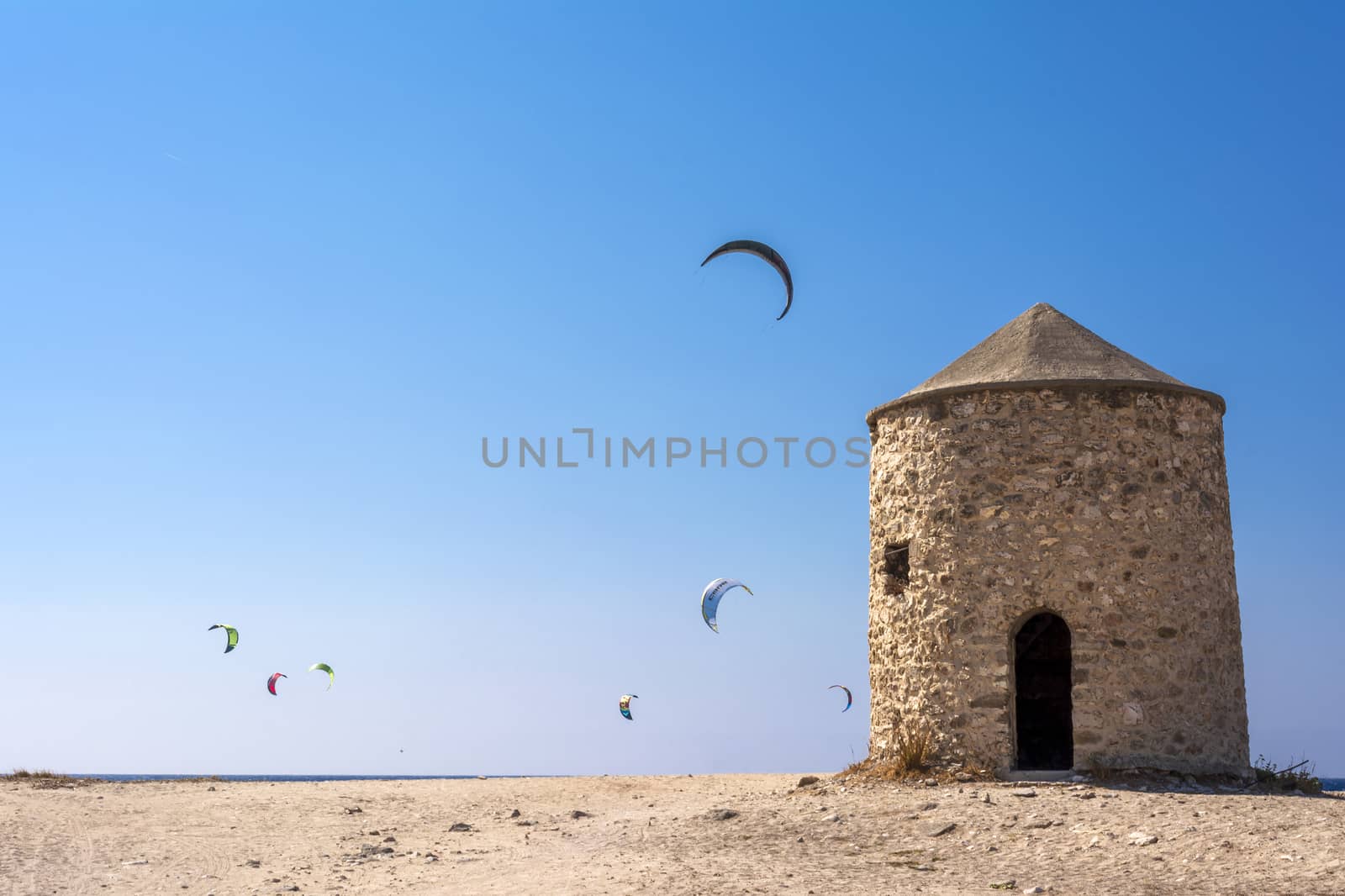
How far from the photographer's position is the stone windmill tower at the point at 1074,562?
12.6m

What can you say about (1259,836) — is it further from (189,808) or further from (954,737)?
(189,808)

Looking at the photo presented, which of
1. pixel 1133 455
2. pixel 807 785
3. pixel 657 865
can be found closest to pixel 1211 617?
pixel 1133 455

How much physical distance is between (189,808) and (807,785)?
717 cm

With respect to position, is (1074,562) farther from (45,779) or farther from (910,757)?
(45,779)

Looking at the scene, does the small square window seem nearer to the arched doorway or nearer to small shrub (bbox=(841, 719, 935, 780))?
small shrub (bbox=(841, 719, 935, 780))

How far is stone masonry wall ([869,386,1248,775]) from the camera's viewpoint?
41.1 ft

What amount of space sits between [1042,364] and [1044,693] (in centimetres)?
469

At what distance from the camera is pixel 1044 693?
1560cm

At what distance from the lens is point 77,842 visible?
11.7 meters

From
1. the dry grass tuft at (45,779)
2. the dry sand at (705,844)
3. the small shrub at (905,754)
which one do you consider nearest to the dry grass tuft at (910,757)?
the small shrub at (905,754)

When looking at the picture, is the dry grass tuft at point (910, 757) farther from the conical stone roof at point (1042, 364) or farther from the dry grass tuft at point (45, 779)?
the dry grass tuft at point (45, 779)

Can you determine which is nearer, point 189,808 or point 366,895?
point 366,895

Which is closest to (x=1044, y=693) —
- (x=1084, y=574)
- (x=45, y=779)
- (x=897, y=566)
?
(x=897, y=566)

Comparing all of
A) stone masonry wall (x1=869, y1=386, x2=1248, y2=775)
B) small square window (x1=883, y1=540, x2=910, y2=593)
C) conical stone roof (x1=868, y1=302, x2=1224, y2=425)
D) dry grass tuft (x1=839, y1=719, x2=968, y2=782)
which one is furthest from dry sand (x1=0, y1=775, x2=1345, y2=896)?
conical stone roof (x1=868, y1=302, x2=1224, y2=425)
